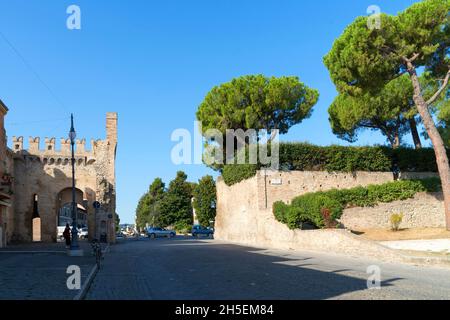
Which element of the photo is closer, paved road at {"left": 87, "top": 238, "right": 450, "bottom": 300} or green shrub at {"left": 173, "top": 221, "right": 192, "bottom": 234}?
paved road at {"left": 87, "top": 238, "right": 450, "bottom": 300}

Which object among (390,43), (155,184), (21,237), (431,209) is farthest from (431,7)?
(155,184)

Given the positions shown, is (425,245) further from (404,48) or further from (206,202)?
(206,202)

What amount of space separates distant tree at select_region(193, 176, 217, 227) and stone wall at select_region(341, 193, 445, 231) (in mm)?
41739

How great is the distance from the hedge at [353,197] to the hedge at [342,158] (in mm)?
2678

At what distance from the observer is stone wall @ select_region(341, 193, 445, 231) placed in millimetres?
29344

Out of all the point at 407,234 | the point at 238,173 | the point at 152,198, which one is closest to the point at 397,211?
the point at 407,234

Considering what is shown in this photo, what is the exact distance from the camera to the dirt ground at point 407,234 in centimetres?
2377

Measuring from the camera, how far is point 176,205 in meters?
80.1

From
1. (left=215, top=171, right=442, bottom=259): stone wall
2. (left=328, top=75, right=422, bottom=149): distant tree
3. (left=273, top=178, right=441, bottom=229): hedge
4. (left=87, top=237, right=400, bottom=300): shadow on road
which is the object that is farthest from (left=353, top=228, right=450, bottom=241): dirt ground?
(left=328, top=75, right=422, bottom=149): distant tree

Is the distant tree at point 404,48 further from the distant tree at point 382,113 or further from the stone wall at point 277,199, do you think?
the distant tree at point 382,113

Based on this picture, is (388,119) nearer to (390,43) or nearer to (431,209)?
(431,209)

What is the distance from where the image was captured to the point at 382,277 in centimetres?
1271

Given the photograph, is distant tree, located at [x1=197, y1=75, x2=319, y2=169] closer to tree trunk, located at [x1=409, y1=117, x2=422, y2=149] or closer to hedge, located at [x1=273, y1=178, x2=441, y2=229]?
tree trunk, located at [x1=409, y1=117, x2=422, y2=149]

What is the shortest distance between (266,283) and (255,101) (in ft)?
101
